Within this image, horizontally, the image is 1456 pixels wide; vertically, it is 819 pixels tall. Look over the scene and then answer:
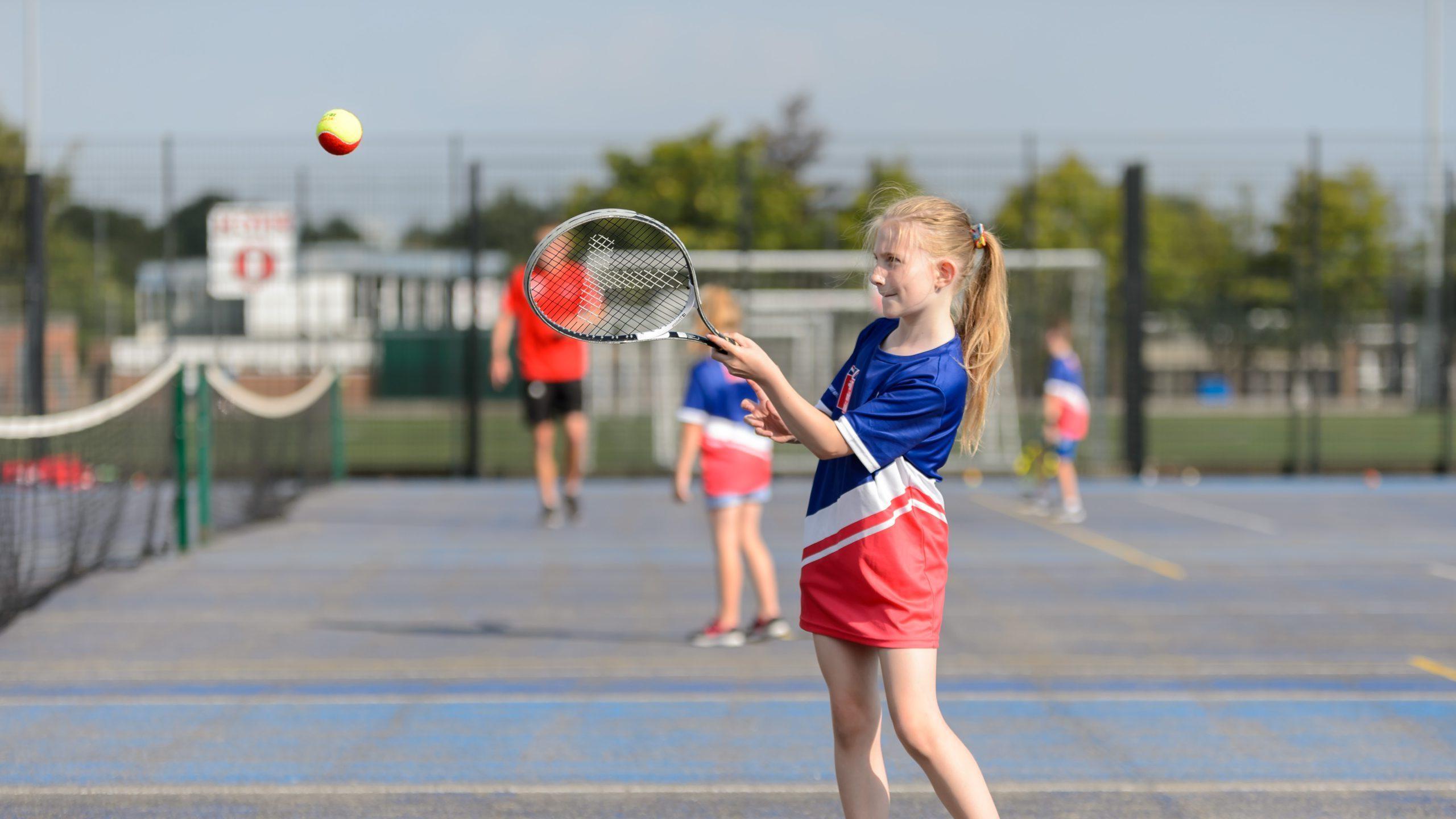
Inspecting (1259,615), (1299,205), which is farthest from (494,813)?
(1299,205)

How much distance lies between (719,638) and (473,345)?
9.09 m

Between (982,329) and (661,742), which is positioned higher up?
(982,329)

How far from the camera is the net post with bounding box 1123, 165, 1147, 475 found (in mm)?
15648

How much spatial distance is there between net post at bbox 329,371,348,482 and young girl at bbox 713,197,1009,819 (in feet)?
39.9

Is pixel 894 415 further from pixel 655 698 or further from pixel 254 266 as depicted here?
pixel 254 266

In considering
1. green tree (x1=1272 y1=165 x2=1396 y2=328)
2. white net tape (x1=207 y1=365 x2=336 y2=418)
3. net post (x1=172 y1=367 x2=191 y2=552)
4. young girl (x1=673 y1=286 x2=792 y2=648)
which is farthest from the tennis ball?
green tree (x1=1272 y1=165 x2=1396 y2=328)

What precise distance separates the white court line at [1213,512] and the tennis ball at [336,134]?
7905 mm

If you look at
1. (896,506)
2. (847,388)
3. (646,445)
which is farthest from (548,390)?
(646,445)

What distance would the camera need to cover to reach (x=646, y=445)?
19.4 m

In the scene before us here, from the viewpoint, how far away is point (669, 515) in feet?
38.6

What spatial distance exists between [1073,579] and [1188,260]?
26.8 m

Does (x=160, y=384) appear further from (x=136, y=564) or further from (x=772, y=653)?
(x=772, y=653)

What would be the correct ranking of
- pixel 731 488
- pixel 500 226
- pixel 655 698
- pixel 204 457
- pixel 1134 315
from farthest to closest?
pixel 500 226 → pixel 1134 315 → pixel 204 457 → pixel 731 488 → pixel 655 698

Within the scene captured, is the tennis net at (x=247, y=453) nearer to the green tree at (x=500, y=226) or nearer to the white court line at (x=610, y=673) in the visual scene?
the green tree at (x=500, y=226)
